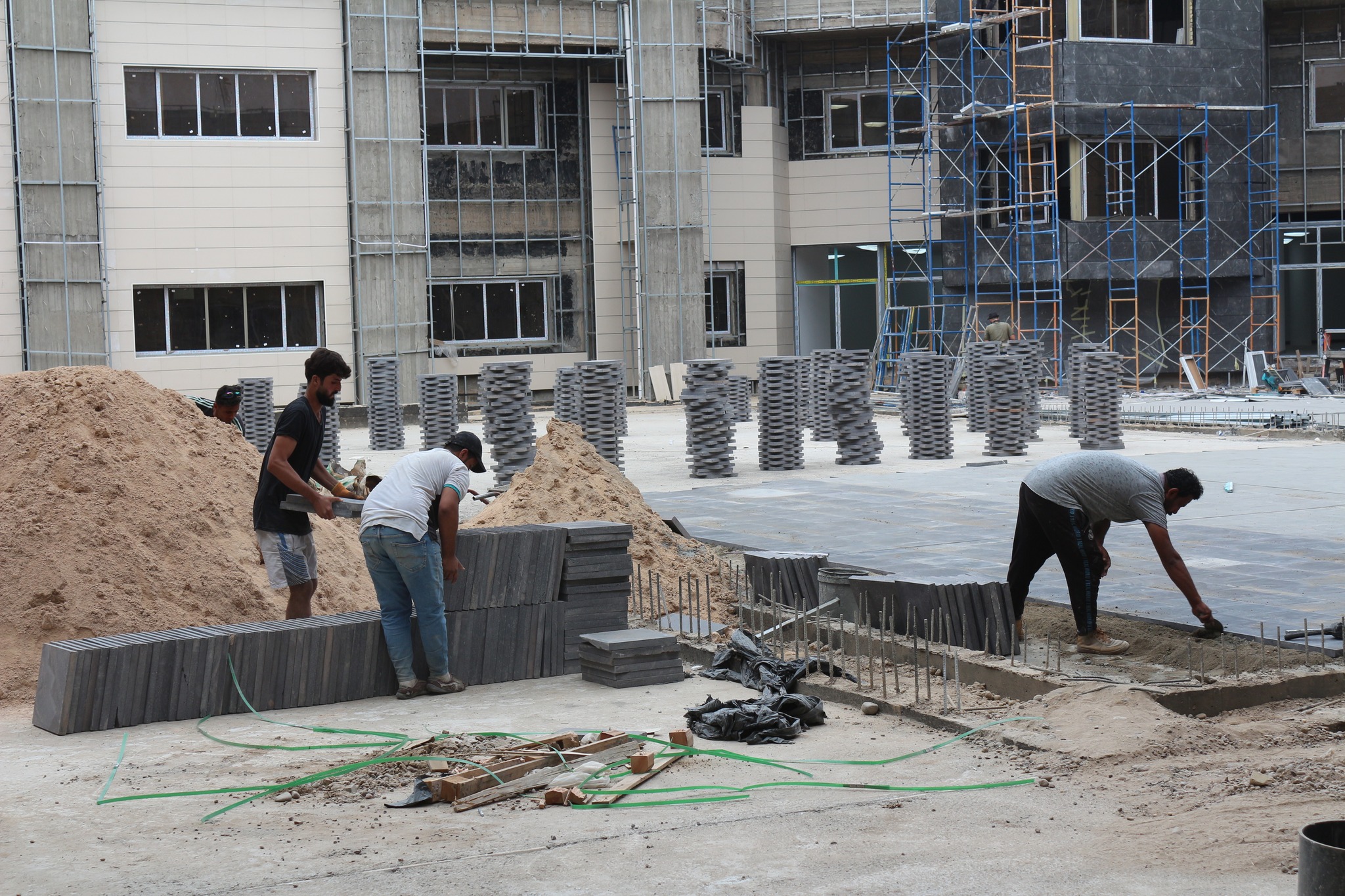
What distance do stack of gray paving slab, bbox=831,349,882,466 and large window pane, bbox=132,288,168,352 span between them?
17.3 m

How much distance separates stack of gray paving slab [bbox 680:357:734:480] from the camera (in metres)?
20.4

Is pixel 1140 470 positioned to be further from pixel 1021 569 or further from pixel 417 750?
pixel 417 750

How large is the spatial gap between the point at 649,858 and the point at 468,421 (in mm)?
28025

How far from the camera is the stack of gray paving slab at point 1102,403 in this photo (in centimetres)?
2300

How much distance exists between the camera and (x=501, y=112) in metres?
37.3

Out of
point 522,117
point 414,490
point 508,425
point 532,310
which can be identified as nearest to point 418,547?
point 414,490

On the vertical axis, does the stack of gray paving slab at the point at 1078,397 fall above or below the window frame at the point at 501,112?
below

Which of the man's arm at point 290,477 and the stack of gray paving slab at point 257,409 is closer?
the man's arm at point 290,477

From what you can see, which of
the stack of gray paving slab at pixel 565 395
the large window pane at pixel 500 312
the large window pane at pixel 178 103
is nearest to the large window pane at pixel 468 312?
the large window pane at pixel 500 312

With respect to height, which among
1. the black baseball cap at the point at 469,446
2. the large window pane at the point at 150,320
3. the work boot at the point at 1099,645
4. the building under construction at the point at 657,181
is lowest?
the work boot at the point at 1099,645

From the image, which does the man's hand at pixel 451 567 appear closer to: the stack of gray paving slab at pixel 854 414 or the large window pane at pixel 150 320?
the stack of gray paving slab at pixel 854 414

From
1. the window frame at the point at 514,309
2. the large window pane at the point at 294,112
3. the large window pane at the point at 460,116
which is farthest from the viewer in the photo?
the large window pane at the point at 460,116

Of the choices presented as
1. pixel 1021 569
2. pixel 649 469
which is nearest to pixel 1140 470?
pixel 1021 569

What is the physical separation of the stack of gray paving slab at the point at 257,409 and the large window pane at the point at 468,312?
11.3 metres
